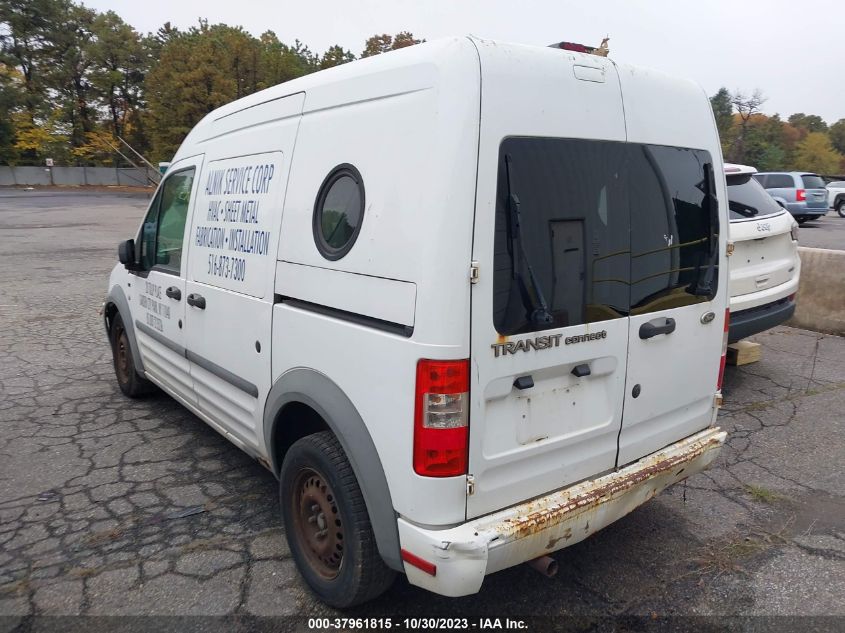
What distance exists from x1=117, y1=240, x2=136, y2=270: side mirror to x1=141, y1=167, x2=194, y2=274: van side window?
0.07 m

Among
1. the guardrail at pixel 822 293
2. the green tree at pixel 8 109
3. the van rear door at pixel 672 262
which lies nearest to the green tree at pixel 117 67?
the green tree at pixel 8 109

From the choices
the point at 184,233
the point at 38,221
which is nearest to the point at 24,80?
the point at 38,221

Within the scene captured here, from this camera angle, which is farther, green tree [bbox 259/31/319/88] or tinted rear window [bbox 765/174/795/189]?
green tree [bbox 259/31/319/88]

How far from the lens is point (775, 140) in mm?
56531

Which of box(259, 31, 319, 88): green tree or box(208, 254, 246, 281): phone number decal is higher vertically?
box(259, 31, 319, 88): green tree

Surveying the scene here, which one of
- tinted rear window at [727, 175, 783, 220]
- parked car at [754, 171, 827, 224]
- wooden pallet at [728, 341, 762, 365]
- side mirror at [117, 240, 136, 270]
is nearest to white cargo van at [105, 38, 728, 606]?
side mirror at [117, 240, 136, 270]

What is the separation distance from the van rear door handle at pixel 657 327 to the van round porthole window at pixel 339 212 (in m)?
1.28

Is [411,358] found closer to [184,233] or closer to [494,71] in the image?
[494,71]

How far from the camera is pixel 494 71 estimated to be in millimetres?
2180

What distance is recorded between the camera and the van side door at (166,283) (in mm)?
3992

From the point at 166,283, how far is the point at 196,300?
597mm

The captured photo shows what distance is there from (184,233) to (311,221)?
5.32ft

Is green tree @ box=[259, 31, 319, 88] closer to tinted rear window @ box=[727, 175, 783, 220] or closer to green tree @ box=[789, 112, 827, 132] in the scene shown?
tinted rear window @ box=[727, 175, 783, 220]

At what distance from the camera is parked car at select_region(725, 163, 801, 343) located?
5.13 metres
